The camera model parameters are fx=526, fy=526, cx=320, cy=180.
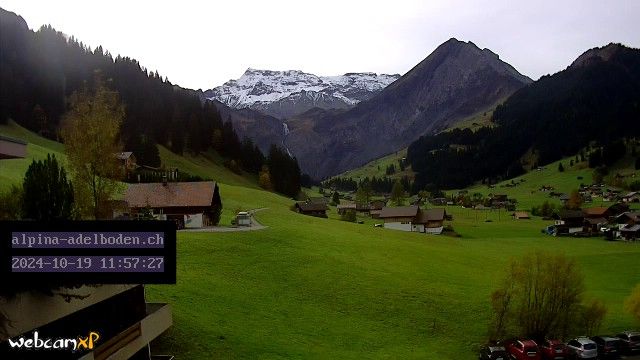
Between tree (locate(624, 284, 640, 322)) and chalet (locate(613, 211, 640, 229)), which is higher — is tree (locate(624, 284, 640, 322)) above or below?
below

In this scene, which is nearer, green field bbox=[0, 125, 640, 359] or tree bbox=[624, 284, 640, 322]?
green field bbox=[0, 125, 640, 359]

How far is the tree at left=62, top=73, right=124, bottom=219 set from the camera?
42.5 metres

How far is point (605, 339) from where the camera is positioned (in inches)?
1490

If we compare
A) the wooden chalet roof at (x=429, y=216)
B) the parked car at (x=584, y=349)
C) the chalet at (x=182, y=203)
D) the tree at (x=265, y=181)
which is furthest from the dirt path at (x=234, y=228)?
the tree at (x=265, y=181)

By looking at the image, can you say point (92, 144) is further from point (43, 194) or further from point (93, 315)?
point (93, 315)

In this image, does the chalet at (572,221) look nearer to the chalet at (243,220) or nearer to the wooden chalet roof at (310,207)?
the wooden chalet roof at (310,207)

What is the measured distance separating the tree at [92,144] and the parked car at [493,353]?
31.3 m

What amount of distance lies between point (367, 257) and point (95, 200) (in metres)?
30.2

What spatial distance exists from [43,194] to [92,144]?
2434 cm

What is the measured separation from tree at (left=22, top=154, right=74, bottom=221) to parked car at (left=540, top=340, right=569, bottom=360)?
1269 inches

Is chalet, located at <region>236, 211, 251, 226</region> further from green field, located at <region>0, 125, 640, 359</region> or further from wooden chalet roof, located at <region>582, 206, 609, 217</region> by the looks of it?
wooden chalet roof, located at <region>582, 206, 609, 217</region>

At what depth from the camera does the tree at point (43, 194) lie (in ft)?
64.5

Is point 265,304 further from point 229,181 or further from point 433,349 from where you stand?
point 229,181

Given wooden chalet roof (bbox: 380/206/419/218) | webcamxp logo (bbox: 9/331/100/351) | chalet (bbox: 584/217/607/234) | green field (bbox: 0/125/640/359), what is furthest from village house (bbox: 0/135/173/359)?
chalet (bbox: 584/217/607/234)
